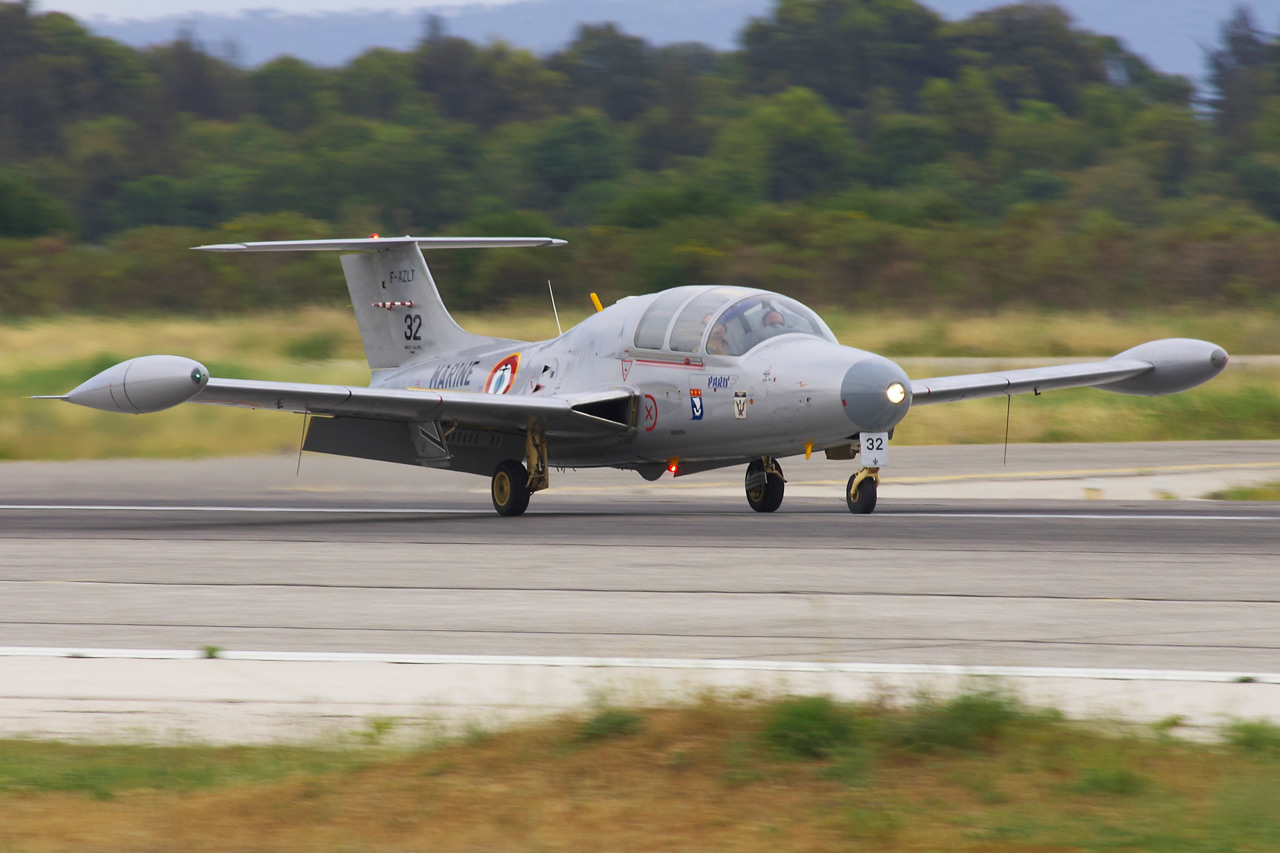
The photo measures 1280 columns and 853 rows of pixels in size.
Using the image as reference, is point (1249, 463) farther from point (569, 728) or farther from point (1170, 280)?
point (1170, 280)

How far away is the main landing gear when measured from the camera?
1758cm

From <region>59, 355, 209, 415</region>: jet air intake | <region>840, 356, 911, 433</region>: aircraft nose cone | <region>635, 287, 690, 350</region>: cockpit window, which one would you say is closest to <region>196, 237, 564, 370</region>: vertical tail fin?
<region>635, 287, 690, 350</region>: cockpit window

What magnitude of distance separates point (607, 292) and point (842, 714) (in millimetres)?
61682

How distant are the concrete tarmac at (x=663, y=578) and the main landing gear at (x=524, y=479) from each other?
0.22m

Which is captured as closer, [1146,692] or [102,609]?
[1146,692]

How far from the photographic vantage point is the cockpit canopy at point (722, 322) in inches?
646

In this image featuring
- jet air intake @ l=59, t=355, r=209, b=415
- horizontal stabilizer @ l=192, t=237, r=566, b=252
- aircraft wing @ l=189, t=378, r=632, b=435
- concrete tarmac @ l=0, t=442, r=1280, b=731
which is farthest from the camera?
horizontal stabilizer @ l=192, t=237, r=566, b=252

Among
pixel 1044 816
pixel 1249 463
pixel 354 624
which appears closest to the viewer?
pixel 1044 816

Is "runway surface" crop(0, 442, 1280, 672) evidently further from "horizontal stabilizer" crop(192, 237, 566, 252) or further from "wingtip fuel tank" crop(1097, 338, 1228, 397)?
"horizontal stabilizer" crop(192, 237, 566, 252)

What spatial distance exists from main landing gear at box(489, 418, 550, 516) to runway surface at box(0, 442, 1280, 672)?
0.33 meters

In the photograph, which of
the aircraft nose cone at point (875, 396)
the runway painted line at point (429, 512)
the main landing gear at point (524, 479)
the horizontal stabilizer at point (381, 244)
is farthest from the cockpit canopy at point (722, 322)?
the horizontal stabilizer at point (381, 244)

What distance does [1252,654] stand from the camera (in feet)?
26.5

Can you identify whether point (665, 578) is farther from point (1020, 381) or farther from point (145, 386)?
point (1020, 381)

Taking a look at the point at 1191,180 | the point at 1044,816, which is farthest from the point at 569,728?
the point at 1191,180
